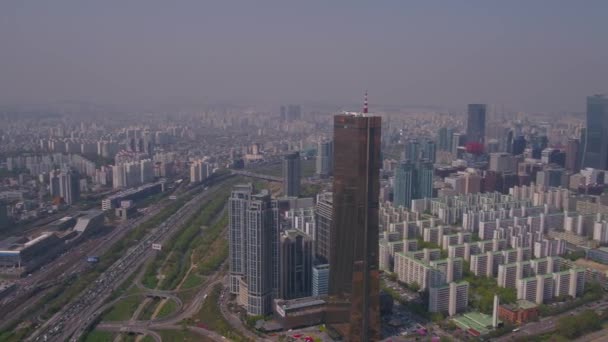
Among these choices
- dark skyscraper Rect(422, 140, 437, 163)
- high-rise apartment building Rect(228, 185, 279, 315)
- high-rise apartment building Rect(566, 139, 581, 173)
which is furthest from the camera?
dark skyscraper Rect(422, 140, 437, 163)

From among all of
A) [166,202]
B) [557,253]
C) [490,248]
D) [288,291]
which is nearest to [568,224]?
[557,253]

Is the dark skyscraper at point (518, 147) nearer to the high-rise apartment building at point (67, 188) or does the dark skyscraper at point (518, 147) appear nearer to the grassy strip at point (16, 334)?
the high-rise apartment building at point (67, 188)

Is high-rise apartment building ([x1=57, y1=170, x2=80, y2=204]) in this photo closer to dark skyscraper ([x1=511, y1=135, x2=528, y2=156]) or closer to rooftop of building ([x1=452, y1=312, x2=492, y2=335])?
rooftop of building ([x1=452, y1=312, x2=492, y2=335])

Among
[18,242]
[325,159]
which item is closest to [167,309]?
[18,242]

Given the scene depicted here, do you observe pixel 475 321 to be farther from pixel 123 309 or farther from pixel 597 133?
pixel 597 133

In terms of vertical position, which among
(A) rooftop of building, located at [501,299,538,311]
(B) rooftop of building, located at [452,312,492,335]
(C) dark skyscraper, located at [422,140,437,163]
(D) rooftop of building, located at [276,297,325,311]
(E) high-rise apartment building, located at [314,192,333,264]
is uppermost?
(C) dark skyscraper, located at [422,140,437,163]

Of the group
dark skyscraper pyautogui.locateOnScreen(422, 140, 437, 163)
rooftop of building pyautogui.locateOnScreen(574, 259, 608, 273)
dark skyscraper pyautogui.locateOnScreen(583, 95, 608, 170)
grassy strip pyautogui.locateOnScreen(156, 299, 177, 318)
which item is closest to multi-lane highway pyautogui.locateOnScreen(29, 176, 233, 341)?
grassy strip pyautogui.locateOnScreen(156, 299, 177, 318)
